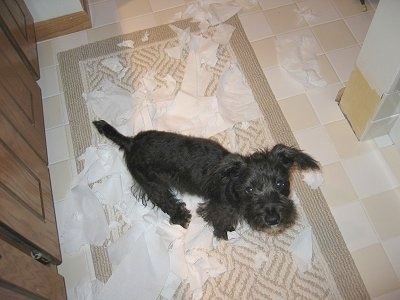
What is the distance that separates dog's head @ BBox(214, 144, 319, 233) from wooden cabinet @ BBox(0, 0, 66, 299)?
94cm

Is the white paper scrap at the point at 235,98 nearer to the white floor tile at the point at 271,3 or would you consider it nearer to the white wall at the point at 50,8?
the white floor tile at the point at 271,3

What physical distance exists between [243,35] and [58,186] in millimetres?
1775

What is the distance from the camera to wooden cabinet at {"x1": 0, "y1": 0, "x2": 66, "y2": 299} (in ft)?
4.75

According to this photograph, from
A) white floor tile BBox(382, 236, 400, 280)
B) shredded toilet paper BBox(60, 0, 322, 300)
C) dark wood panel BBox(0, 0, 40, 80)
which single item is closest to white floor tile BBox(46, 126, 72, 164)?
shredded toilet paper BBox(60, 0, 322, 300)

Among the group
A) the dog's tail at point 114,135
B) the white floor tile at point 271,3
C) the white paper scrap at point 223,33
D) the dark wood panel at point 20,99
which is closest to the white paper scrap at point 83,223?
the dark wood panel at point 20,99

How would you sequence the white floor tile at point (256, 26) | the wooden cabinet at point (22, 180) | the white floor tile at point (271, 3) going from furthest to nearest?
the white floor tile at point (271, 3) → the white floor tile at point (256, 26) → the wooden cabinet at point (22, 180)

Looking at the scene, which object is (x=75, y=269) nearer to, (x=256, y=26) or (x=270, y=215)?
(x=270, y=215)

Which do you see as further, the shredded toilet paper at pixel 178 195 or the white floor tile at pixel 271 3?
the white floor tile at pixel 271 3

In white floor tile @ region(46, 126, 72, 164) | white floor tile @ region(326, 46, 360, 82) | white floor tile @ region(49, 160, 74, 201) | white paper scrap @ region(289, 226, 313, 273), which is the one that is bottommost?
white paper scrap @ region(289, 226, 313, 273)

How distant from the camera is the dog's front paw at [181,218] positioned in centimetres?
205

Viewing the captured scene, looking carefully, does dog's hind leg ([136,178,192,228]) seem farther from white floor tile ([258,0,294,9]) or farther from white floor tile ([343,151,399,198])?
white floor tile ([258,0,294,9])

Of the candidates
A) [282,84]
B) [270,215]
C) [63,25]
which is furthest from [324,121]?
[63,25]

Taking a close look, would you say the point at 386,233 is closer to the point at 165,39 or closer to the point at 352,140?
the point at 352,140

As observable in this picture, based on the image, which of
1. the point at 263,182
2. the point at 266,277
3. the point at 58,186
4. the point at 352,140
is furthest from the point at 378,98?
the point at 58,186
